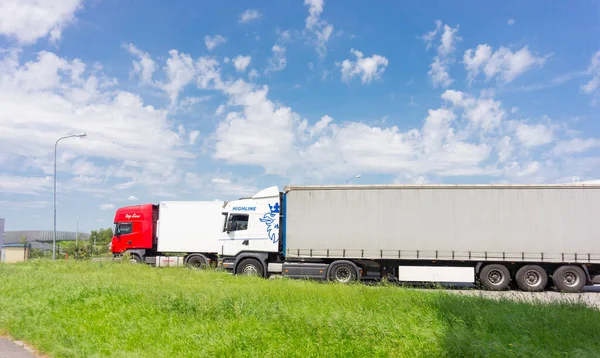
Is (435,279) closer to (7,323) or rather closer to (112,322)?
(112,322)

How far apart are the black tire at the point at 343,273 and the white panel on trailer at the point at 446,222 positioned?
420mm

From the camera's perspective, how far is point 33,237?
103938mm

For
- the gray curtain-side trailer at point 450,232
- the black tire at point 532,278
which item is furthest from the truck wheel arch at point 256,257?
the black tire at point 532,278

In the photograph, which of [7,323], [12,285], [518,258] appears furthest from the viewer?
[518,258]

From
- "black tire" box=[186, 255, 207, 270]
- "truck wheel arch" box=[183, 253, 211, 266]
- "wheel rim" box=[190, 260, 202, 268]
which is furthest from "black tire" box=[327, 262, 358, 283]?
"wheel rim" box=[190, 260, 202, 268]

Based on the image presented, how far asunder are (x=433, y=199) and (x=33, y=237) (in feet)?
369

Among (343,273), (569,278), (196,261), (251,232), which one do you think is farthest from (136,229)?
(569,278)

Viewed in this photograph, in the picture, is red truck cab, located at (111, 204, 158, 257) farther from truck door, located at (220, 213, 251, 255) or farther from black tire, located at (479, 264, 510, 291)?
black tire, located at (479, 264, 510, 291)

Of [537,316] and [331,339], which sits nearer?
[331,339]

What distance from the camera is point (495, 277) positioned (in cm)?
1595

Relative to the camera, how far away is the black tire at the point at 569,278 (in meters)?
15.4

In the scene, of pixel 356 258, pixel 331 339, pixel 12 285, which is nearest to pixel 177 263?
pixel 12 285

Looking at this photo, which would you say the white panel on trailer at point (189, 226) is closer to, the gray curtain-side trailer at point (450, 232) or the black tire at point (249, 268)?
Result: the black tire at point (249, 268)

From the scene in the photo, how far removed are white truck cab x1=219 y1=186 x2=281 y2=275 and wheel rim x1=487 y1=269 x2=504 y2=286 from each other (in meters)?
8.08
